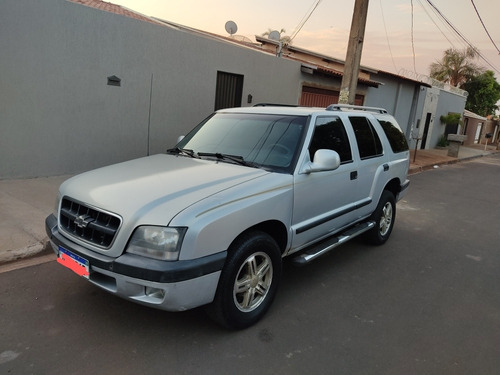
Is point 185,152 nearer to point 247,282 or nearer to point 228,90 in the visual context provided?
point 247,282

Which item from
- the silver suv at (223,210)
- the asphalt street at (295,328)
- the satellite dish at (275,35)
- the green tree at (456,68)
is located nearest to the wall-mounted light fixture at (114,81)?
the silver suv at (223,210)

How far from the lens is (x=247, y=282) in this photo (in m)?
3.13

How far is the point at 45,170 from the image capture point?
7113 millimetres

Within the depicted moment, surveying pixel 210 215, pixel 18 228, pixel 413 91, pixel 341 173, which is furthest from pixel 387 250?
pixel 413 91

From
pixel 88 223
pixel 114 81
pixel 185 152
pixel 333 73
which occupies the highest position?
pixel 333 73

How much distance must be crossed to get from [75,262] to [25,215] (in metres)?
2.66

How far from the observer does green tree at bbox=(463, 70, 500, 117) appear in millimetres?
36125

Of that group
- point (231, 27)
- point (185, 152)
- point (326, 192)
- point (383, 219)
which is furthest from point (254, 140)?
point (231, 27)

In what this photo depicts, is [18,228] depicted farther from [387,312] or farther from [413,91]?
[413,91]

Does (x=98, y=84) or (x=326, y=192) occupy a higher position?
(x=98, y=84)

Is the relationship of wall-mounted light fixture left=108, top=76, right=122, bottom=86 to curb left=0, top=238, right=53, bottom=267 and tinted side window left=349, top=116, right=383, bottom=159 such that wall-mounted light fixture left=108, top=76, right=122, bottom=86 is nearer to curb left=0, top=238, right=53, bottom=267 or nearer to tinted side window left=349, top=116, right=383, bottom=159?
curb left=0, top=238, right=53, bottom=267

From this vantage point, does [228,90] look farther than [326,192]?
Yes

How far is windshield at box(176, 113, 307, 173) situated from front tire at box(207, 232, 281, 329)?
2.49ft

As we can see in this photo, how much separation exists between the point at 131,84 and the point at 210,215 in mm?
6251
